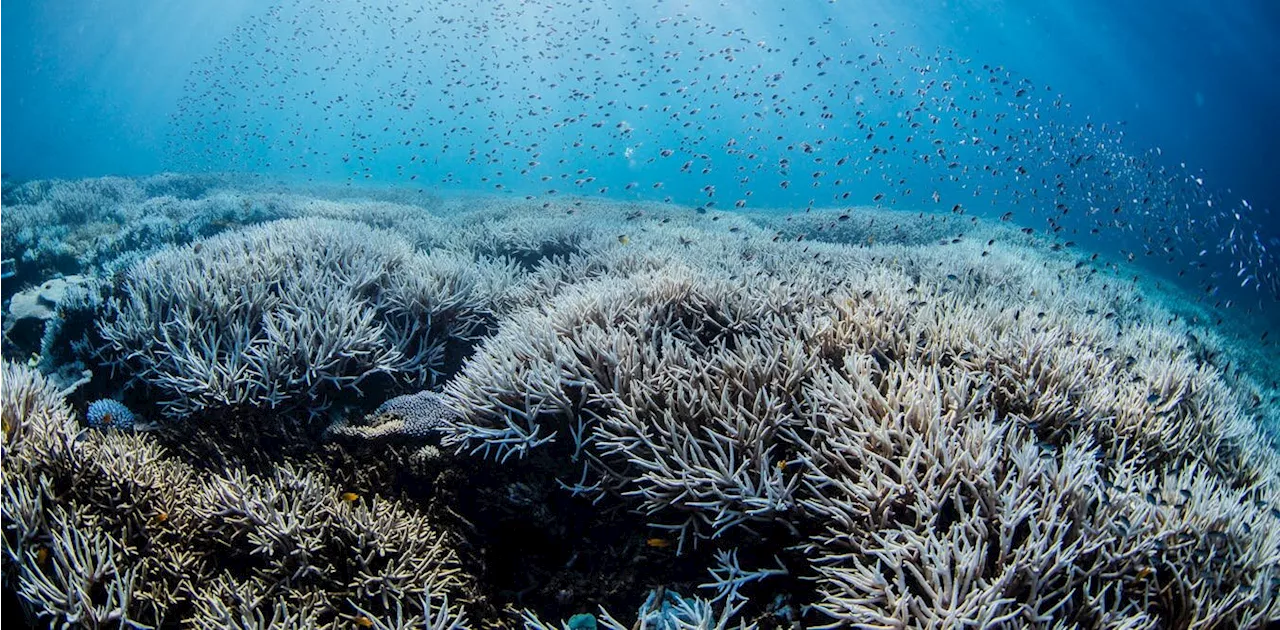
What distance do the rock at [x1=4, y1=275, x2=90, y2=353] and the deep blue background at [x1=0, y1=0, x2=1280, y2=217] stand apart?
6339 cm

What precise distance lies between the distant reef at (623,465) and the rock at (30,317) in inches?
64.9

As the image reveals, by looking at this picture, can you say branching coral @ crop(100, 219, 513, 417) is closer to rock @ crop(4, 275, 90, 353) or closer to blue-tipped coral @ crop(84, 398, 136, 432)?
blue-tipped coral @ crop(84, 398, 136, 432)

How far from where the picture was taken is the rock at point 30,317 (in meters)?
6.03

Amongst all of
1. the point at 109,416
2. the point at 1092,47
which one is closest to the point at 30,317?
the point at 109,416

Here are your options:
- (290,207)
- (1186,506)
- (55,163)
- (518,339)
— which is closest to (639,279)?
(518,339)

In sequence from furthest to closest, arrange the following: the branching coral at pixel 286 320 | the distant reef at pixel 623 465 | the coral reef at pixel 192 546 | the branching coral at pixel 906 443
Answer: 1. the branching coral at pixel 286 320
2. the coral reef at pixel 192 546
3. the distant reef at pixel 623 465
4. the branching coral at pixel 906 443

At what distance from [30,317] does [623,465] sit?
25.0 feet

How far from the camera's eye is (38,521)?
2.65 meters

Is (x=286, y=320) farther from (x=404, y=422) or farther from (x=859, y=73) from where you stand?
(x=859, y=73)

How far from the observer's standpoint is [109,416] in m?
3.92

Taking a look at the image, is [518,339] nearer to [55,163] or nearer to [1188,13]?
[1188,13]

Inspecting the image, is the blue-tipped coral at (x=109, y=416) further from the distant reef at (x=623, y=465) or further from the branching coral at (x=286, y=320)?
the branching coral at (x=286, y=320)

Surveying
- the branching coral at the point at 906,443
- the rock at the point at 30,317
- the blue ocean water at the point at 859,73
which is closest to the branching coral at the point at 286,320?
the branching coral at the point at 906,443

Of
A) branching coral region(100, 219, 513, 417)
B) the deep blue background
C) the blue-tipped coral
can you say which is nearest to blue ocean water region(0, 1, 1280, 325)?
the deep blue background
